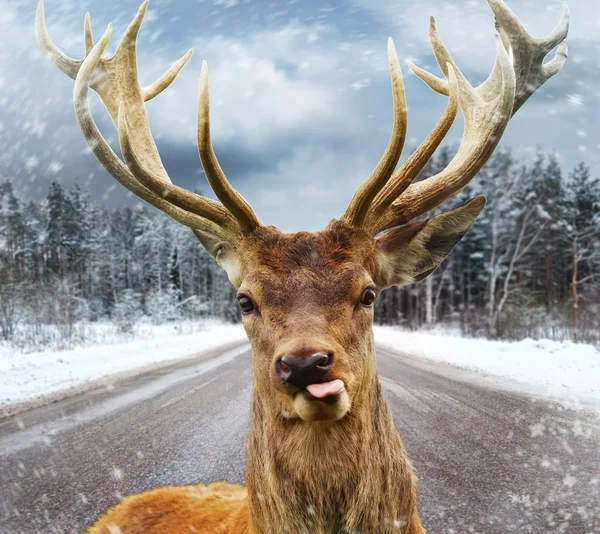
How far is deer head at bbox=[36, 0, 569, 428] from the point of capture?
1.93 meters

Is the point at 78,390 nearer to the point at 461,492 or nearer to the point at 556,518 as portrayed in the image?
the point at 461,492

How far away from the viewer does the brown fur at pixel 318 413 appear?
203cm

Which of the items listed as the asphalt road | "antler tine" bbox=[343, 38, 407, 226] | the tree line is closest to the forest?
the tree line

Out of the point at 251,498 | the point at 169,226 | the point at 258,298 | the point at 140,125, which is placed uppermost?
the point at 169,226

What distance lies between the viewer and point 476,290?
42500 millimetres

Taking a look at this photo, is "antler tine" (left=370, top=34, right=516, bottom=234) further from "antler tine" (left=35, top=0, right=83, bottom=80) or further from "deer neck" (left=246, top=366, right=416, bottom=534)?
"antler tine" (left=35, top=0, right=83, bottom=80)

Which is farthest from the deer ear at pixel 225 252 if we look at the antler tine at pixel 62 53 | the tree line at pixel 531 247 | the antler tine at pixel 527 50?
the tree line at pixel 531 247

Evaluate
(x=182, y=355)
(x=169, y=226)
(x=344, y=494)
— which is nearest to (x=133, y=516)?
(x=344, y=494)

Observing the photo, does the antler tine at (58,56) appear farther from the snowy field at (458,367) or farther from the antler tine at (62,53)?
the snowy field at (458,367)

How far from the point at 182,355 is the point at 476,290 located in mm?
32687

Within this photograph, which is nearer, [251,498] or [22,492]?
[251,498]

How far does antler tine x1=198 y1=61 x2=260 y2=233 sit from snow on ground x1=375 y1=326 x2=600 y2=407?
5.61 meters

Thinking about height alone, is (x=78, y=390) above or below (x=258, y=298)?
below

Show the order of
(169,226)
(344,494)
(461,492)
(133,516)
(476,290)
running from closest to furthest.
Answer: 1. (344,494)
2. (133,516)
3. (461,492)
4. (476,290)
5. (169,226)
